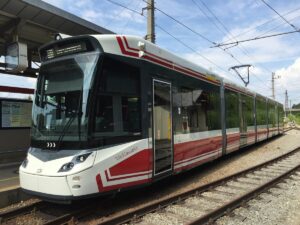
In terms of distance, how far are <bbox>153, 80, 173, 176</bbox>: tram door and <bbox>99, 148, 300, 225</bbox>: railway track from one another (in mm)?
782

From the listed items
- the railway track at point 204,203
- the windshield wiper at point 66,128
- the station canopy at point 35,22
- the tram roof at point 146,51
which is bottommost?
the railway track at point 204,203

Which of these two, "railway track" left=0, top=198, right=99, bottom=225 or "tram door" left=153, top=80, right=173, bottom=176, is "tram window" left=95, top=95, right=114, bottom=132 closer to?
"tram door" left=153, top=80, right=173, bottom=176

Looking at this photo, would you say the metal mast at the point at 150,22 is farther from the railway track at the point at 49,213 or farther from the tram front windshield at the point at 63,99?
the railway track at the point at 49,213

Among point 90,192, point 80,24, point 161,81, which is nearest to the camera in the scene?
point 90,192

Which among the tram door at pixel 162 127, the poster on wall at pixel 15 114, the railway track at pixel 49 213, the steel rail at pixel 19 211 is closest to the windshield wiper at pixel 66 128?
the railway track at pixel 49 213

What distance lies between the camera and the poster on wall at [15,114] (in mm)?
12859

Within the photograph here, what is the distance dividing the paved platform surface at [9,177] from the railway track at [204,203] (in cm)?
308

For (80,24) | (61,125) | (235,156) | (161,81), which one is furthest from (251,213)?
(235,156)

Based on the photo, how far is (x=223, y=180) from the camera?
976cm

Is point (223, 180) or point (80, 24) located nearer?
point (223, 180)

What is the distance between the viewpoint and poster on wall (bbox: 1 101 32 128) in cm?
1286

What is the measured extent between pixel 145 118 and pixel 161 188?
2505 mm

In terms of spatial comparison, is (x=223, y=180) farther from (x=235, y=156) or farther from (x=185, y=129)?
(x=235, y=156)

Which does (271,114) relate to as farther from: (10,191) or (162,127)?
(10,191)
